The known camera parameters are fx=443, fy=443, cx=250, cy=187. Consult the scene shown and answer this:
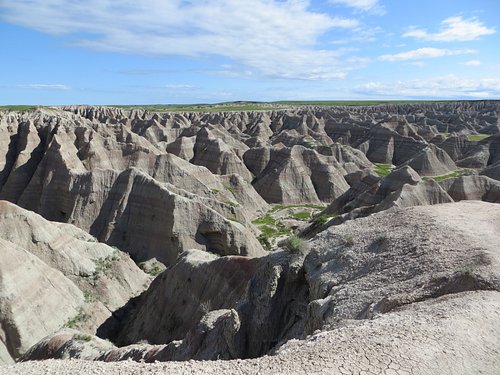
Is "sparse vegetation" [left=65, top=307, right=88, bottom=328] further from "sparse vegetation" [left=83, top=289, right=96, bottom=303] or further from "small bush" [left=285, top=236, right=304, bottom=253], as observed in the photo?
"small bush" [left=285, top=236, right=304, bottom=253]

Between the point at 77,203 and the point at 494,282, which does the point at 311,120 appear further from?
the point at 494,282

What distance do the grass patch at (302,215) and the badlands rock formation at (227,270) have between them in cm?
26

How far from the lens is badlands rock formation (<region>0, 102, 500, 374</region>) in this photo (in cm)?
934

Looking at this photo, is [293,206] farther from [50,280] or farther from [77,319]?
[50,280]

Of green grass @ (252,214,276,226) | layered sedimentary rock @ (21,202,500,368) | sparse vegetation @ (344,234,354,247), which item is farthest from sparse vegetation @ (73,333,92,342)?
green grass @ (252,214,276,226)

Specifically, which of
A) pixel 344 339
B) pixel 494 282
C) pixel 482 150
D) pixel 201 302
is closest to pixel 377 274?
pixel 494 282

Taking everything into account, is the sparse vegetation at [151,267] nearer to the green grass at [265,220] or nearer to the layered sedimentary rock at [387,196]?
the layered sedimentary rock at [387,196]

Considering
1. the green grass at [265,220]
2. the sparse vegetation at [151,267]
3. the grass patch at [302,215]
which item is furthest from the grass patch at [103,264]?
the grass patch at [302,215]

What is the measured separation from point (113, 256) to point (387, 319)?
1982cm

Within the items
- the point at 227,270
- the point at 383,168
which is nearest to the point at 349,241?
the point at 227,270

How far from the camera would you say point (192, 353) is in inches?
Answer: 547

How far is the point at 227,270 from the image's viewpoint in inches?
825

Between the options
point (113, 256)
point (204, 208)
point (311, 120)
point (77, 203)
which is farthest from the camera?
point (311, 120)

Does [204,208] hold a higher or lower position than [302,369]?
lower
